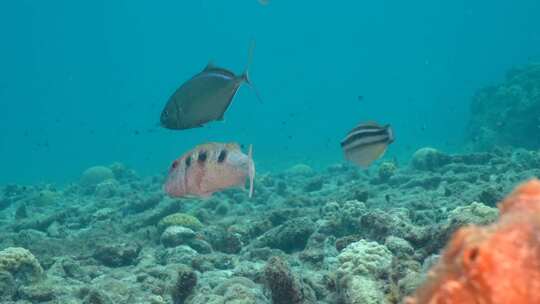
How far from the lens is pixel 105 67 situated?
176 m

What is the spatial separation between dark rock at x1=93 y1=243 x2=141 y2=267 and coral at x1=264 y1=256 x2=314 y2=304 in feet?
14.6

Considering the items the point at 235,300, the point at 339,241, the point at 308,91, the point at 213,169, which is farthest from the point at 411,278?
the point at 308,91

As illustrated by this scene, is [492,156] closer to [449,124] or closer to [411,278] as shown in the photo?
[411,278]

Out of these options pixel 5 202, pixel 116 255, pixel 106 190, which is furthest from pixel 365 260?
pixel 5 202

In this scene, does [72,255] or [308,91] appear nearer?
[72,255]

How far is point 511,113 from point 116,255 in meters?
22.6

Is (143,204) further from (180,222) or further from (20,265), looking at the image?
(20,265)

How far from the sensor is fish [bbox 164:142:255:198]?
468 cm

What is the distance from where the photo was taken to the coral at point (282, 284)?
4543mm

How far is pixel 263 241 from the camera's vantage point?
8.76 m

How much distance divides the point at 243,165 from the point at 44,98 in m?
201

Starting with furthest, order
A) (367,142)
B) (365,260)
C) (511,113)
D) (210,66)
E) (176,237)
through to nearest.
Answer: (511,113), (176,237), (367,142), (210,66), (365,260)

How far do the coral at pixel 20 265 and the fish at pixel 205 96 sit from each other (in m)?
2.96

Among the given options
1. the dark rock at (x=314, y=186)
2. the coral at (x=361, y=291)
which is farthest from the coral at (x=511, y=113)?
the coral at (x=361, y=291)
